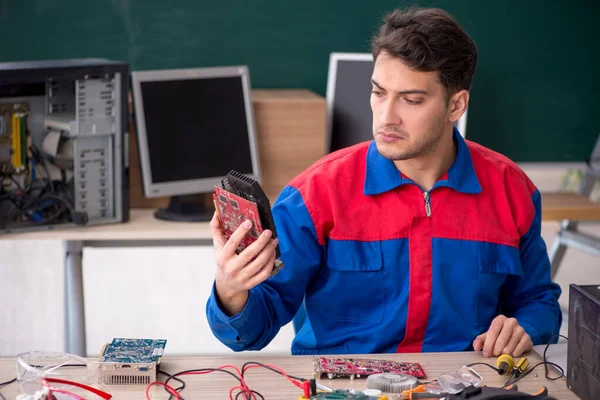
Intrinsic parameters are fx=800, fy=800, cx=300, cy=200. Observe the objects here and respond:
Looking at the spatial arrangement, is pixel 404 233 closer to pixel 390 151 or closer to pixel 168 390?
pixel 390 151

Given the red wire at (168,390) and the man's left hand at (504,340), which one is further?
the man's left hand at (504,340)

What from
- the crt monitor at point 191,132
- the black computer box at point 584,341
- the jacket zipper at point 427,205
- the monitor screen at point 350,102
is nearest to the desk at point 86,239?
the crt monitor at point 191,132

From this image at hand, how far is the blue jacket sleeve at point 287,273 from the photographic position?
1567 mm

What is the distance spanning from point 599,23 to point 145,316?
103 inches

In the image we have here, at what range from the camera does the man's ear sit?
1.76 metres

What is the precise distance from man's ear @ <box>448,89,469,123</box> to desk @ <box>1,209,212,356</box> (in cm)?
117

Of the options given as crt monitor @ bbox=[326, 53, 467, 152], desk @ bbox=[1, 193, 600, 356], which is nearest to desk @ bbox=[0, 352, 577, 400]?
desk @ bbox=[1, 193, 600, 356]

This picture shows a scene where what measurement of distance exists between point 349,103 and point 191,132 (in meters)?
0.72

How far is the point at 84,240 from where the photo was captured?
268 cm

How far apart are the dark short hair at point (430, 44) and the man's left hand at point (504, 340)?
1.68 feet

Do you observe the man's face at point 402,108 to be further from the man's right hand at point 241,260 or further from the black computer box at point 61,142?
the black computer box at point 61,142

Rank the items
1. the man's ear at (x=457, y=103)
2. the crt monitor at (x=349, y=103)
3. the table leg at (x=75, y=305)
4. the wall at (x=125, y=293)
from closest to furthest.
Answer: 1. the man's ear at (x=457, y=103)
2. the table leg at (x=75, y=305)
3. the crt monitor at (x=349, y=103)
4. the wall at (x=125, y=293)

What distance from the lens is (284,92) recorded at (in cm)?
355

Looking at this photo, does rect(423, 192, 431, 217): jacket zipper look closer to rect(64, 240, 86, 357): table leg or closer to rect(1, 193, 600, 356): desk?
rect(1, 193, 600, 356): desk
